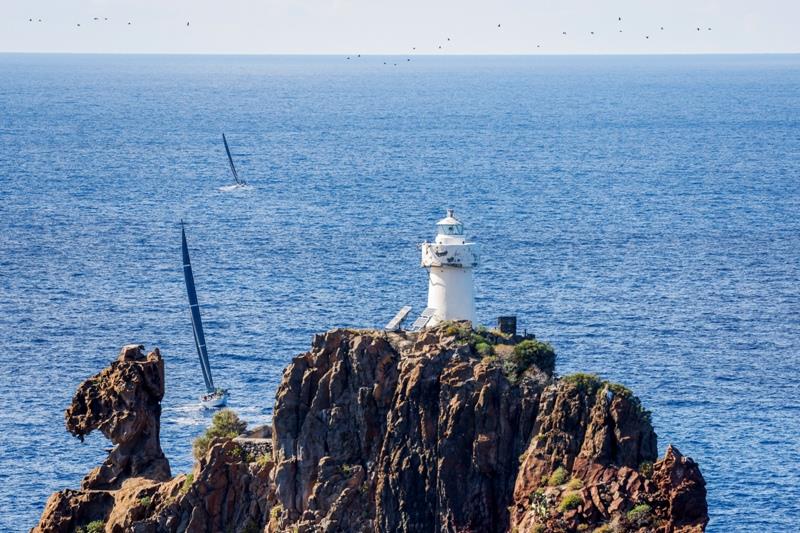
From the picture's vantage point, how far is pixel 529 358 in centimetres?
8525

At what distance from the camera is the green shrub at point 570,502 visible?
76188 mm

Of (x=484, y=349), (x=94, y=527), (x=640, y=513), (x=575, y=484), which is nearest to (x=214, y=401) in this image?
(x=94, y=527)

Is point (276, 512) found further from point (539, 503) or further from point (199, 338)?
point (199, 338)

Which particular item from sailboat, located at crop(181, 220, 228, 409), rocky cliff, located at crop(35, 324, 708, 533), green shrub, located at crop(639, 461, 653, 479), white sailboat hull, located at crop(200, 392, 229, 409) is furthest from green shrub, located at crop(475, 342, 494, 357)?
sailboat, located at crop(181, 220, 228, 409)

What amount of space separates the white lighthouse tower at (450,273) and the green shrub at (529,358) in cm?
1217

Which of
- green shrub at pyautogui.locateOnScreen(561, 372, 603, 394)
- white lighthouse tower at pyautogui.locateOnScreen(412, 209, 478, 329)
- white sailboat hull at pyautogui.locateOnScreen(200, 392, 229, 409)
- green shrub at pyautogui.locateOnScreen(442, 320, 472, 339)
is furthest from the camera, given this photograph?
white sailboat hull at pyautogui.locateOnScreen(200, 392, 229, 409)

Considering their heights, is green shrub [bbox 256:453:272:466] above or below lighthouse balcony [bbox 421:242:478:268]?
below

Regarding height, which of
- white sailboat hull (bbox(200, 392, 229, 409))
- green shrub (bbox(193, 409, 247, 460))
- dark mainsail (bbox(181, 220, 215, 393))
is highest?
green shrub (bbox(193, 409, 247, 460))

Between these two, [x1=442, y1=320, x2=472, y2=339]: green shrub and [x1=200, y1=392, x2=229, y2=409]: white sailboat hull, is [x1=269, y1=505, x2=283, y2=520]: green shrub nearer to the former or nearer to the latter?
[x1=442, y1=320, x2=472, y2=339]: green shrub

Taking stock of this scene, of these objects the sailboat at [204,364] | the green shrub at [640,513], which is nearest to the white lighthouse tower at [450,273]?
the green shrub at [640,513]

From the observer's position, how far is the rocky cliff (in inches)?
3014

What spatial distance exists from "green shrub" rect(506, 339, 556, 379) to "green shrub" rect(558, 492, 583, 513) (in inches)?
328

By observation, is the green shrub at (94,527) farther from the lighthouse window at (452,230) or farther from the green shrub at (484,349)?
the lighthouse window at (452,230)

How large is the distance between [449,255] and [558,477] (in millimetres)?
23375
